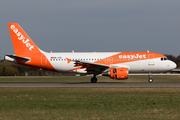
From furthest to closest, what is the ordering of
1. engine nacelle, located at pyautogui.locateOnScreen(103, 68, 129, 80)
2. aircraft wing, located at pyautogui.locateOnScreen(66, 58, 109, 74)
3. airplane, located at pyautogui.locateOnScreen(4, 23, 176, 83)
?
airplane, located at pyautogui.locateOnScreen(4, 23, 176, 83), aircraft wing, located at pyautogui.locateOnScreen(66, 58, 109, 74), engine nacelle, located at pyautogui.locateOnScreen(103, 68, 129, 80)

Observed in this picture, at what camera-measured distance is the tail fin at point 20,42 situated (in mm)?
38781

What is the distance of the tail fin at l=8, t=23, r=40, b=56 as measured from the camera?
127 feet

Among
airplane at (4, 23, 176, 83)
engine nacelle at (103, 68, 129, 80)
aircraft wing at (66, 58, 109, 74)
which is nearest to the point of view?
engine nacelle at (103, 68, 129, 80)

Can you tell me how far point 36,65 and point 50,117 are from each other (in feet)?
88.4

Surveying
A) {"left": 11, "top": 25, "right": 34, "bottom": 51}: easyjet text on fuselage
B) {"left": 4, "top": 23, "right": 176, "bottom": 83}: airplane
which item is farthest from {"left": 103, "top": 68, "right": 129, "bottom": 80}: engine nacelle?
{"left": 11, "top": 25, "right": 34, "bottom": 51}: easyjet text on fuselage

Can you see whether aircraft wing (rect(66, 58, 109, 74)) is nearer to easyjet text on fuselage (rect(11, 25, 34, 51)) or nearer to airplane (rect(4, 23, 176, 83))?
Answer: airplane (rect(4, 23, 176, 83))

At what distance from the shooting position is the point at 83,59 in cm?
3797

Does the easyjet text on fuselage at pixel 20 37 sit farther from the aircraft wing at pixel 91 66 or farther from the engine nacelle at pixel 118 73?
the engine nacelle at pixel 118 73

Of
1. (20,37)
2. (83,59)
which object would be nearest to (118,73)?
(83,59)

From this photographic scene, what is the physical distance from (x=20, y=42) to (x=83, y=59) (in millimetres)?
9679

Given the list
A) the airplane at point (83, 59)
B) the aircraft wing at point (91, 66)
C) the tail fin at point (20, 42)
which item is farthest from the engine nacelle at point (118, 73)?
the tail fin at point (20, 42)

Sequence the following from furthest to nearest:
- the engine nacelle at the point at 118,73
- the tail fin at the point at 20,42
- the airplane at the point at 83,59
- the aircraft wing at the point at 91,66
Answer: the tail fin at the point at 20,42, the airplane at the point at 83,59, the aircraft wing at the point at 91,66, the engine nacelle at the point at 118,73

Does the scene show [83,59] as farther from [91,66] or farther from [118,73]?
[118,73]

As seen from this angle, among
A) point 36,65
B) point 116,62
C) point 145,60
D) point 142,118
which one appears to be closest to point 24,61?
point 36,65
